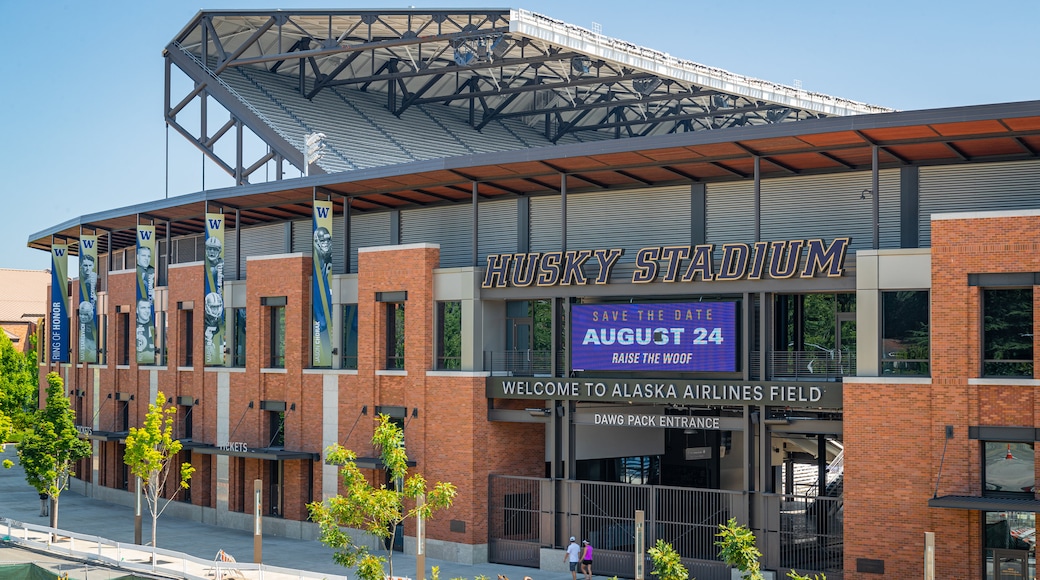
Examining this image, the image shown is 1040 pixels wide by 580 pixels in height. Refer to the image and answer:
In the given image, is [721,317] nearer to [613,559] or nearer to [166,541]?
[613,559]

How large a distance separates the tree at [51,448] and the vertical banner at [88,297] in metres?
8.66

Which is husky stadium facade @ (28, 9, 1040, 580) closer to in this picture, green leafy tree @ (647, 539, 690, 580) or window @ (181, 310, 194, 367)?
window @ (181, 310, 194, 367)

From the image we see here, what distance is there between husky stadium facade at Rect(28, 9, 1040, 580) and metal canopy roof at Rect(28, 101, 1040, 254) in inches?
5.1

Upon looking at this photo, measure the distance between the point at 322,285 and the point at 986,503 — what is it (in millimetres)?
24907

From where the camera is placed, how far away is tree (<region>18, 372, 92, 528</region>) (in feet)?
160

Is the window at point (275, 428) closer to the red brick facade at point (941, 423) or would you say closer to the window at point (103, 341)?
the window at point (103, 341)

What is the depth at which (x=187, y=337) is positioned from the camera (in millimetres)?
54531

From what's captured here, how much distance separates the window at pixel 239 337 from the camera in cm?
5059

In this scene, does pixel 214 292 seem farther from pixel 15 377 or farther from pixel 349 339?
pixel 15 377

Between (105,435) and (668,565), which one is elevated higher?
(668,565)

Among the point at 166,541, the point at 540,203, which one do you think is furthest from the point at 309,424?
the point at 540,203

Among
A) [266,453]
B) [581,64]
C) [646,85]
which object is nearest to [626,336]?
[266,453]

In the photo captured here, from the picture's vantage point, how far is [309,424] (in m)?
46.2

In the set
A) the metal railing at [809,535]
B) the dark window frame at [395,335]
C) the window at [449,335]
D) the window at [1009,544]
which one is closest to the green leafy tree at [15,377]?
the dark window frame at [395,335]
